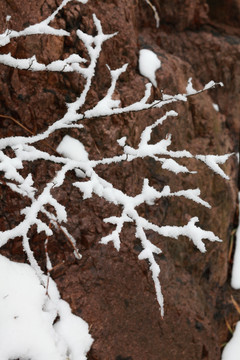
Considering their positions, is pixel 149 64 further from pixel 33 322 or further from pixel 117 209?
pixel 33 322

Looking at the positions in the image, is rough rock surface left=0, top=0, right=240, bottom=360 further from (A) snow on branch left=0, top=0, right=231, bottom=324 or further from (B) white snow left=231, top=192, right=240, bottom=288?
(A) snow on branch left=0, top=0, right=231, bottom=324

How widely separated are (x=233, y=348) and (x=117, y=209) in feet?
4.80

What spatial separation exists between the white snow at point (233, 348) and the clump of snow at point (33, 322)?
119cm

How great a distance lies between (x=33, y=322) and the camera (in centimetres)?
156

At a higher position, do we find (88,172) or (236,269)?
(88,172)

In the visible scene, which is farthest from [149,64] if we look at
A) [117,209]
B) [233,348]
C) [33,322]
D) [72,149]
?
[233,348]

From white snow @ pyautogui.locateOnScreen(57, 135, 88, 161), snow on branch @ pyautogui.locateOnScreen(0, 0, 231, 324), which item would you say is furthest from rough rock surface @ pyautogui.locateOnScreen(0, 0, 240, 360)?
snow on branch @ pyautogui.locateOnScreen(0, 0, 231, 324)

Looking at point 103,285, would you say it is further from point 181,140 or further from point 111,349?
point 181,140

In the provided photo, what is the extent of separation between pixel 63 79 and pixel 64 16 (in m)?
0.37

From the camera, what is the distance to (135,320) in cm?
186

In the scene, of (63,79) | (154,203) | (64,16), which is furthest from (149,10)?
(154,203)

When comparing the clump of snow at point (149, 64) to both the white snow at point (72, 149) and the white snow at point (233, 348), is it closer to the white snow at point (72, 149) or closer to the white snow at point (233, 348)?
the white snow at point (72, 149)

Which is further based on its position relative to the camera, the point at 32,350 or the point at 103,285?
the point at 103,285

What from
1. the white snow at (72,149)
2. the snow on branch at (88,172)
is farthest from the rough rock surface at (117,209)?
the snow on branch at (88,172)
